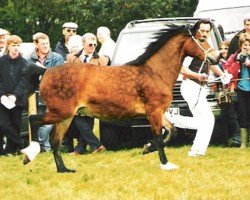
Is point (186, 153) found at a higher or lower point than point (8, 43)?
lower

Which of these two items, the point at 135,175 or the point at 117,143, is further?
the point at 117,143

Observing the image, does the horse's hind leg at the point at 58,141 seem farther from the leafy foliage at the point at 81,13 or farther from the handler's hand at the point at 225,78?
the leafy foliage at the point at 81,13

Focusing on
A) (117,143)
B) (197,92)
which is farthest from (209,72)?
(117,143)

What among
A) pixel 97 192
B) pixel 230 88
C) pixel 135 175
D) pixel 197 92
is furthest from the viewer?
pixel 230 88

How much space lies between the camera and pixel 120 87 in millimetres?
10273

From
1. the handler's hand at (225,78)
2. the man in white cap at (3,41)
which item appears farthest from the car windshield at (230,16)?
the man in white cap at (3,41)

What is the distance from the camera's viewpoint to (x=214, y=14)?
17656mm

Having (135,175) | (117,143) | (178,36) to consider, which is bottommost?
(117,143)

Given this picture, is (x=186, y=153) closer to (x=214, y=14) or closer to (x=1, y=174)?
(x=1, y=174)

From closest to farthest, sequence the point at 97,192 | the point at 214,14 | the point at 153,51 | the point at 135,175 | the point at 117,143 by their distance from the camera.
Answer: the point at 97,192
the point at 135,175
the point at 153,51
the point at 117,143
the point at 214,14

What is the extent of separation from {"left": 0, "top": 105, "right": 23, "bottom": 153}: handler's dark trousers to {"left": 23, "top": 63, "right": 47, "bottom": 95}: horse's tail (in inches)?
95.7

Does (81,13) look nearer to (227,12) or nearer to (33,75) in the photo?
(227,12)

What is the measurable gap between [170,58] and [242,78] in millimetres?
2407

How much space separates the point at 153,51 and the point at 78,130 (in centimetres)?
370
